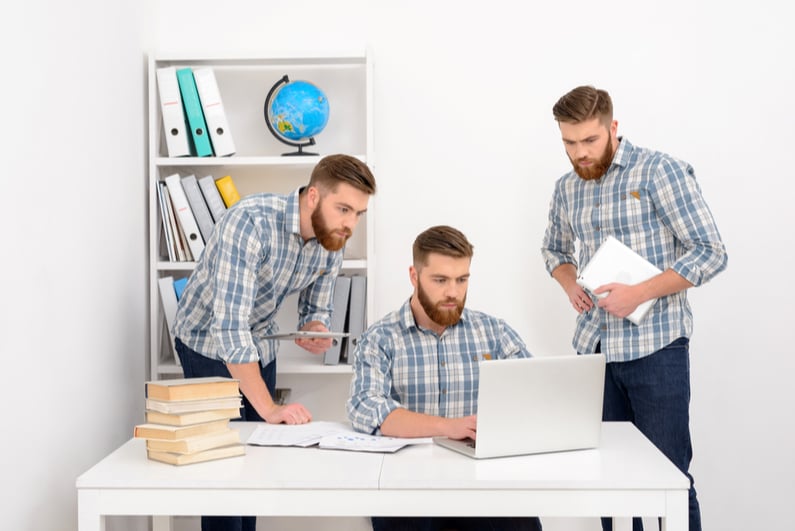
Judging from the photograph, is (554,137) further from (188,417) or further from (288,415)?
(188,417)

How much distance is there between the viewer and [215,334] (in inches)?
90.7

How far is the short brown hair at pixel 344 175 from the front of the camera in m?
2.34

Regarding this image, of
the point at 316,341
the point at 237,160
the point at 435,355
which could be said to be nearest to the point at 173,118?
the point at 237,160

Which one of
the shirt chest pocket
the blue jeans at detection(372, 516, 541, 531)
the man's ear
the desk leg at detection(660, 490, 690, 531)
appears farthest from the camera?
the shirt chest pocket

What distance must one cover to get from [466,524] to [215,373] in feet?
2.87

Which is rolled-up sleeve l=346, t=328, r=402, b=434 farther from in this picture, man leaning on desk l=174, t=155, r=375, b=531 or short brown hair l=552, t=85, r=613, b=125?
short brown hair l=552, t=85, r=613, b=125

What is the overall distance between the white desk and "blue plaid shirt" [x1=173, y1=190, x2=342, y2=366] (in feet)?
1.80

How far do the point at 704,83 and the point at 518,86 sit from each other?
27.3 inches

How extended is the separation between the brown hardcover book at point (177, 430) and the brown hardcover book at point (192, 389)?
0.20 feet

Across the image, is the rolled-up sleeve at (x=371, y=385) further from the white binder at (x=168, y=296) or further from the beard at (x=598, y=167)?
the white binder at (x=168, y=296)

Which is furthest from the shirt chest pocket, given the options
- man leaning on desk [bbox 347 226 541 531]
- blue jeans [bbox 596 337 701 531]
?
man leaning on desk [bbox 347 226 541 531]

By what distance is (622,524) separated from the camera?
7.80ft

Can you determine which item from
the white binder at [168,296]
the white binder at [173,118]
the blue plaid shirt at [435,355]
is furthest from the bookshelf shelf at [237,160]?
the blue plaid shirt at [435,355]

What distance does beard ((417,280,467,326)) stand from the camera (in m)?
2.33
